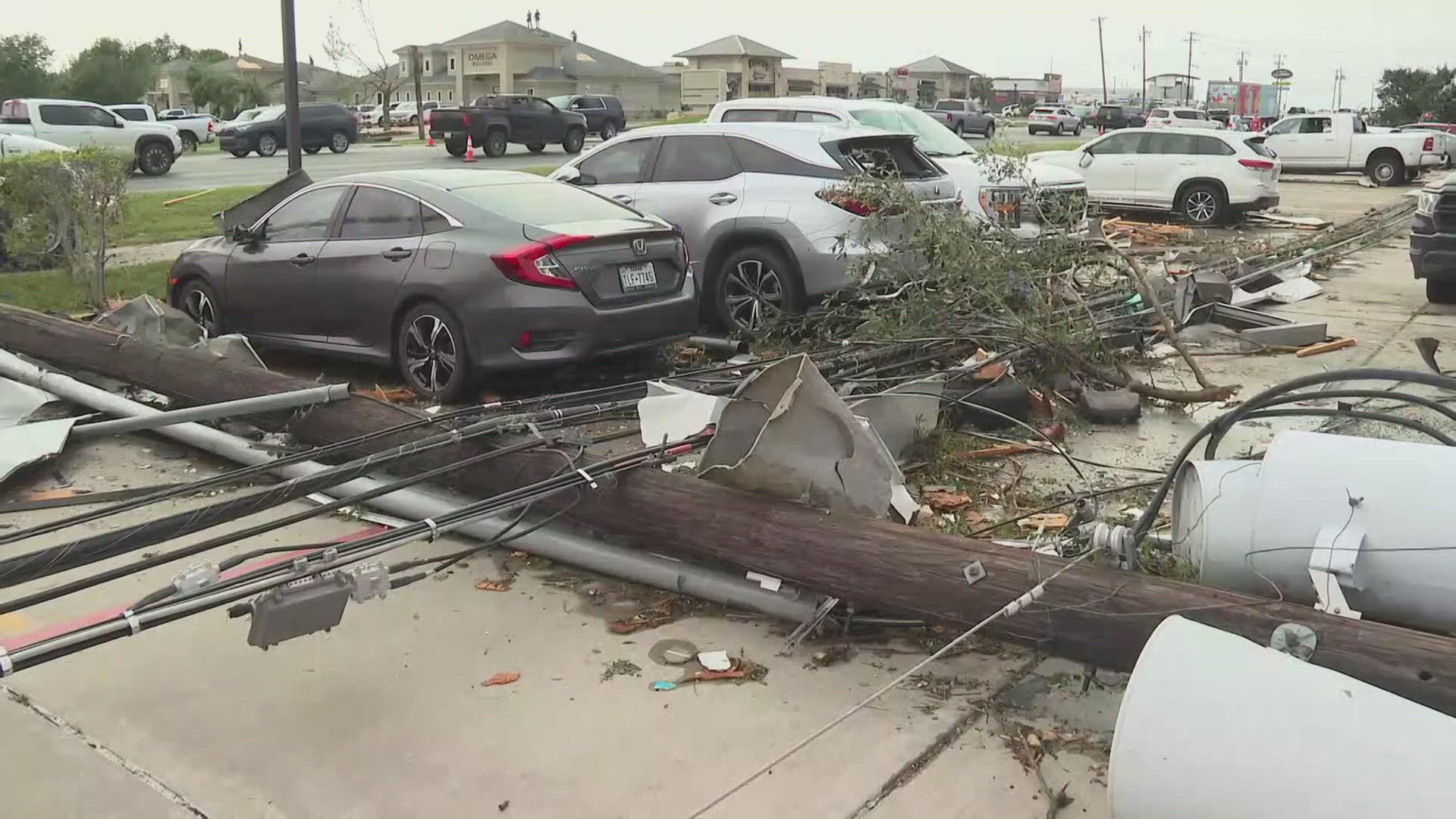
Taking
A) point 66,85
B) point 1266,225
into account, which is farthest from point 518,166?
point 66,85

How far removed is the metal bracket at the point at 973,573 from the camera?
4.03 meters

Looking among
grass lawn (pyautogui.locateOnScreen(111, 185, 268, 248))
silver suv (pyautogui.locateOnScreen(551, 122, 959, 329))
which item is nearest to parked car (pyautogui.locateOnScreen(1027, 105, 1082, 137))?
grass lawn (pyautogui.locateOnScreen(111, 185, 268, 248))

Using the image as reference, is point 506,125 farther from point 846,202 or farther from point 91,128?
point 846,202

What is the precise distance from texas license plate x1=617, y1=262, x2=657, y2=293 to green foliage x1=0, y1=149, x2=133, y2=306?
599 centimetres

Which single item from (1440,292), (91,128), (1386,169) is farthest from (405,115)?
(1440,292)

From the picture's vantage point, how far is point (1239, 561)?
397 cm

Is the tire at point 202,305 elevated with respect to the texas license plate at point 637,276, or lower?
lower

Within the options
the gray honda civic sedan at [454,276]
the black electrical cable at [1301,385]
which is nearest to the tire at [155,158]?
the gray honda civic sedan at [454,276]

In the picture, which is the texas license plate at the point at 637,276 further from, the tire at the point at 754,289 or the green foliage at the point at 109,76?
the green foliage at the point at 109,76

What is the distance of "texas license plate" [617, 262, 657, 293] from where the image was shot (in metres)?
7.56

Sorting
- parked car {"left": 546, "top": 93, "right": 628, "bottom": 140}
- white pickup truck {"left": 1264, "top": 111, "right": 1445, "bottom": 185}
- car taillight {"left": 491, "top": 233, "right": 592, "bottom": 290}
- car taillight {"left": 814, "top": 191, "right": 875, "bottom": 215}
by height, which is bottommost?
car taillight {"left": 491, "top": 233, "right": 592, "bottom": 290}

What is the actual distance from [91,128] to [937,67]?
281 ft

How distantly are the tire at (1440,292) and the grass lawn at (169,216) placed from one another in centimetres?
1235

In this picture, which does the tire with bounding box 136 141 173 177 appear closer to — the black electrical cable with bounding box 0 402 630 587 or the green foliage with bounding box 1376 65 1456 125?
the black electrical cable with bounding box 0 402 630 587
